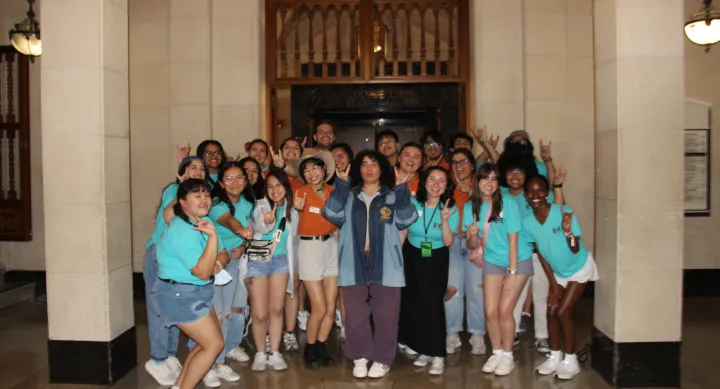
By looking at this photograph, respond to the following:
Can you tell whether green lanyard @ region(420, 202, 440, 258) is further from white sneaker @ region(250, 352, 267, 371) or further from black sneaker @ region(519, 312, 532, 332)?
black sneaker @ region(519, 312, 532, 332)

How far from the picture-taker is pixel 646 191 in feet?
14.8

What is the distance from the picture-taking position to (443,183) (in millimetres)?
4734

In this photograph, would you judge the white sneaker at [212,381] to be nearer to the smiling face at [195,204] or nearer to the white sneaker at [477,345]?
the smiling face at [195,204]

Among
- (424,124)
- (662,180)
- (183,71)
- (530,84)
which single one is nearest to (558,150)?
(530,84)

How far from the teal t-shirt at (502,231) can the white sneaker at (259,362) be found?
2.04m

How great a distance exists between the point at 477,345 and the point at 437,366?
0.70 m

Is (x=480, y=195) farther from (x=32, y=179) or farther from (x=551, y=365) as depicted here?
(x=32, y=179)

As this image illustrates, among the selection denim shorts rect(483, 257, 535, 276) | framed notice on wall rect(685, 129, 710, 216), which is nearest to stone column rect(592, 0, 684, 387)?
denim shorts rect(483, 257, 535, 276)

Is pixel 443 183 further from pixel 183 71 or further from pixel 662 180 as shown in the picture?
pixel 183 71

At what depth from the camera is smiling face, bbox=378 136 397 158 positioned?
232 inches

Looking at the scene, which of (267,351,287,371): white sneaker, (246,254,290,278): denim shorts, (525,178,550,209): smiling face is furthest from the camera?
(267,351,287,371): white sneaker

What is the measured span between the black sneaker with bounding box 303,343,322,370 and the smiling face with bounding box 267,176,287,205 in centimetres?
131

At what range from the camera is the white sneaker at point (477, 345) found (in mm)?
5387

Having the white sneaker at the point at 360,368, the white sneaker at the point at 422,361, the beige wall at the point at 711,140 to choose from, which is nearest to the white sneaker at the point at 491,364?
the white sneaker at the point at 422,361
